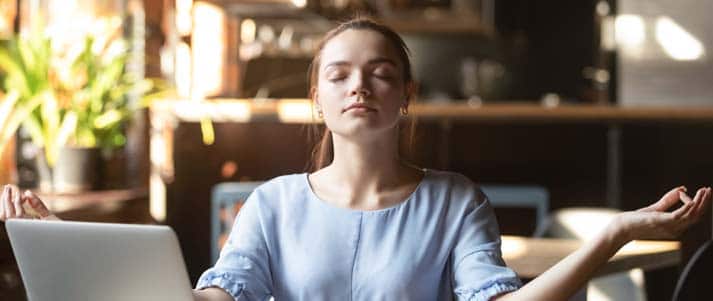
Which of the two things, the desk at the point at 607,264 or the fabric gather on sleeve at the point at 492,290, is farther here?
the desk at the point at 607,264

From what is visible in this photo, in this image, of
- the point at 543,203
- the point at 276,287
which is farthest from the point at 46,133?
the point at 276,287

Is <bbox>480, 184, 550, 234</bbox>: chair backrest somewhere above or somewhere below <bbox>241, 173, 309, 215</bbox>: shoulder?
below

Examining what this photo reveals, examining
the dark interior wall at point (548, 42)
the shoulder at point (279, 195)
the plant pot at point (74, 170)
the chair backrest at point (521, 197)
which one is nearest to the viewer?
the shoulder at point (279, 195)

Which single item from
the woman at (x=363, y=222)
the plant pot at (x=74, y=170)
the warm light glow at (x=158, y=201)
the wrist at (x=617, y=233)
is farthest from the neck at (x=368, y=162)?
the warm light glow at (x=158, y=201)

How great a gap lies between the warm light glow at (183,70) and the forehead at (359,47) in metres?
2.72

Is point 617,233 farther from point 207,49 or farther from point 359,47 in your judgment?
point 207,49

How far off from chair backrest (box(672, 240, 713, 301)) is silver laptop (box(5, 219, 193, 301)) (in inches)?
27.9

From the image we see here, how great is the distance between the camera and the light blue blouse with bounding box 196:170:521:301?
41.9 inches

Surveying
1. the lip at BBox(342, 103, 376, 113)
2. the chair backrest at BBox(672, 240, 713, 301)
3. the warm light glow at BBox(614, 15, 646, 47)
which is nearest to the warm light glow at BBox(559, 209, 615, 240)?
the chair backrest at BBox(672, 240, 713, 301)

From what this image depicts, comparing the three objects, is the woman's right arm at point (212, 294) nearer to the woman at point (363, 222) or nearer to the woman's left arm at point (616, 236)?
the woman at point (363, 222)

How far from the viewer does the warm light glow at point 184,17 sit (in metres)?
3.87

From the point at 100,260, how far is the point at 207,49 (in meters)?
3.09

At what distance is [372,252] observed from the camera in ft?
3.54

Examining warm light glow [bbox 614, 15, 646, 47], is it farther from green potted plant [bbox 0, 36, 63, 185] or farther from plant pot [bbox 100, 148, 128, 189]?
green potted plant [bbox 0, 36, 63, 185]
